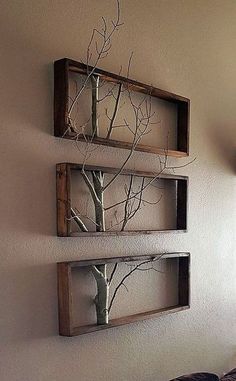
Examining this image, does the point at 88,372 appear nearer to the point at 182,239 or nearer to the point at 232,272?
the point at 182,239

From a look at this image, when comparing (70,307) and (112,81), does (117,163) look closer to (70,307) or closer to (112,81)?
(112,81)

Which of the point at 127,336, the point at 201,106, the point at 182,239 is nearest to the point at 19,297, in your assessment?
the point at 127,336

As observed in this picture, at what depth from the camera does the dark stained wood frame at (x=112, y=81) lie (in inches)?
66.4

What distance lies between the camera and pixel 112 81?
190 centimetres

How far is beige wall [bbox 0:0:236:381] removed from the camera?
5.20 ft

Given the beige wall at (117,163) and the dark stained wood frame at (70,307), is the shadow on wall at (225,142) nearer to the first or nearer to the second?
the beige wall at (117,163)

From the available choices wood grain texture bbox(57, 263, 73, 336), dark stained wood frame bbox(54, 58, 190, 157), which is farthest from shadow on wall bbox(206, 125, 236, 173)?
wood grain texture bbox(57, 263, 73, 336)

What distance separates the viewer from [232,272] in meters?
2.69

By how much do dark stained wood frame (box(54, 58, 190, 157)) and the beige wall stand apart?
33 mm

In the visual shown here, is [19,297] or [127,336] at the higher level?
[19,297]

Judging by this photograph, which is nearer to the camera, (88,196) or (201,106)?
(88,196)

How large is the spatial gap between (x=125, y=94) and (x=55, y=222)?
648 millimetres

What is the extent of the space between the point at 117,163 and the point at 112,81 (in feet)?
1.06

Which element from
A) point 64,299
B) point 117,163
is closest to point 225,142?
point 117,163
